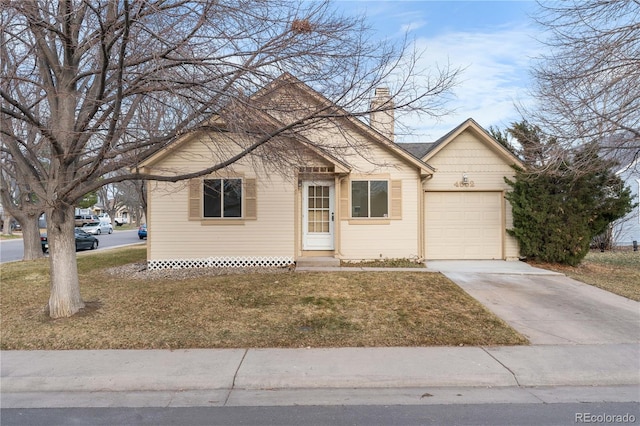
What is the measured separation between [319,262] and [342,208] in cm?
188

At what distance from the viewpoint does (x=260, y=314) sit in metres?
7.09

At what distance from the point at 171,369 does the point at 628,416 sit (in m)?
4.81

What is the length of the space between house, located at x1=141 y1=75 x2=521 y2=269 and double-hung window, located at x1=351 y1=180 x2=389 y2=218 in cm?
3

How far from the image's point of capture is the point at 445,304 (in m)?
7.60

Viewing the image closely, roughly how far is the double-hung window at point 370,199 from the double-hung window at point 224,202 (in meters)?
3.44

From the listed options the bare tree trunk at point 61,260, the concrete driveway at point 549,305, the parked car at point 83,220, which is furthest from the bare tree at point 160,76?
the parked car at point 83,220

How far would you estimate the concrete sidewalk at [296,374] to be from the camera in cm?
443

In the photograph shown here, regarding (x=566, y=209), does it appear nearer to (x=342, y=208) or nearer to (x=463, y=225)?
(x=463, y=225)

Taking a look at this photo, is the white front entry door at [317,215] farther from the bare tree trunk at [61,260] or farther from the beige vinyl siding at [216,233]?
the bare tree trunk at [61,260]

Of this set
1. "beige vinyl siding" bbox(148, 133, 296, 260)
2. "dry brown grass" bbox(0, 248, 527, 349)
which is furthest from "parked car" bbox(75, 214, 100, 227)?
"dry brown grass" bbox(0, 248, 527, 349)

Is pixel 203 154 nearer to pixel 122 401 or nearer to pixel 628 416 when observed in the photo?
pixel 122 401

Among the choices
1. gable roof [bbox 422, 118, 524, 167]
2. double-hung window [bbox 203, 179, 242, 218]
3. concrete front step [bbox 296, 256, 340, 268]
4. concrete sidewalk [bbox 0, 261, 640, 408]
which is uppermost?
gable roof [bbox 422, 118, 524, 167]

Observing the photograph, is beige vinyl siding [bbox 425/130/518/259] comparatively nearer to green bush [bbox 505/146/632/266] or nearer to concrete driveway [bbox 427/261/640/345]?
green bush [bbox 505/146/632/266]

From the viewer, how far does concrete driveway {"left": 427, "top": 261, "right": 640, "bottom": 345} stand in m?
6.19
